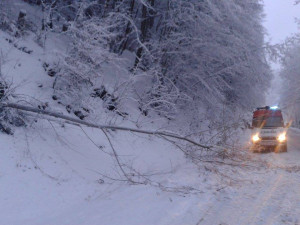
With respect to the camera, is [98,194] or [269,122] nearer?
[98,194]

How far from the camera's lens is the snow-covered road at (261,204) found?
566cm

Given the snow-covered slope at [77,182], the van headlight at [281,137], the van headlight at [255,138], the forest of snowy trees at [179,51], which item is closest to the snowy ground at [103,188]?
the snow-covered slope at [77,182]

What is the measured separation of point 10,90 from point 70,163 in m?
2.12

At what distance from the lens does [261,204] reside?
258 inches

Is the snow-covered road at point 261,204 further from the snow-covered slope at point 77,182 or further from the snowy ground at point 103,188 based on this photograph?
the snow-covered slope at point 77,182

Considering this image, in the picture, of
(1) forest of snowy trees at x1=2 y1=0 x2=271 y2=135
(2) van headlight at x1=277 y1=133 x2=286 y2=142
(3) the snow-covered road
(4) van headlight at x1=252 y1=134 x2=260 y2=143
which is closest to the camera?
(3) the snow-covered road

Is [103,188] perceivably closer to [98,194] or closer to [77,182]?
[98,194]

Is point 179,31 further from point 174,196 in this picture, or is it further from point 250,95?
point 174,196

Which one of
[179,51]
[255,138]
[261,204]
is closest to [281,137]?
[255,138]

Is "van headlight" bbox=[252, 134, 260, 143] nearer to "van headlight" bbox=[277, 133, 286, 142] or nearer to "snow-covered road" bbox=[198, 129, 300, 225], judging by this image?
"van headlight" bbox=[277, 133, 286, 142]

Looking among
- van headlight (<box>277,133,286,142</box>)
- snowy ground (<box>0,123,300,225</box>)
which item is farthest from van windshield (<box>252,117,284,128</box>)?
snowy ground (<box>0,123,300,225</box>)

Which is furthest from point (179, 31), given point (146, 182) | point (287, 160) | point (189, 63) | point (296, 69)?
point (296, 69)

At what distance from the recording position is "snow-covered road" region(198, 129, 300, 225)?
5656mm

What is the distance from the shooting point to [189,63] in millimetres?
16984
